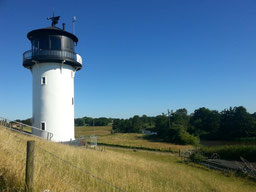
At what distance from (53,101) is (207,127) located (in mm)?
71600

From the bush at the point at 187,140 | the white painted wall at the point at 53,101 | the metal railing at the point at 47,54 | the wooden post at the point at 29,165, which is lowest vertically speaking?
the bush at the point at 187,140

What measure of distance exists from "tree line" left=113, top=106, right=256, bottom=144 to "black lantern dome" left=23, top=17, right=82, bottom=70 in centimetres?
4279

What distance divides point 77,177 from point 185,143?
4852 cm

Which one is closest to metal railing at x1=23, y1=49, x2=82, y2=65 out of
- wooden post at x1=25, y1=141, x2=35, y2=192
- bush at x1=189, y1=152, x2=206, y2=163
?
wooden post at x1=25, y1=141, x2=35, y2=192

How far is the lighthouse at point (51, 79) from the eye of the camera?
54.5 feet

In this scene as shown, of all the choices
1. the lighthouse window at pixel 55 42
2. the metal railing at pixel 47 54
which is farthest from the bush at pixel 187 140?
the lighthouse window at pixel 55 42

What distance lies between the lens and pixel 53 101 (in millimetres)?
16859

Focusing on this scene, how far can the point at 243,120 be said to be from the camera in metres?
66.2

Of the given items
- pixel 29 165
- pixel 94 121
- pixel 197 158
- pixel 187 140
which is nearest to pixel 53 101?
pixel 29 165

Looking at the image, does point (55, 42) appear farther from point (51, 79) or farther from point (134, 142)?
point (134, 142)

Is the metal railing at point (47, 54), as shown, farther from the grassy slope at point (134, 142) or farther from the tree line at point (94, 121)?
the tree line at point (94, 121)

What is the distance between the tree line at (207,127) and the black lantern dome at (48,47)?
42791 mm

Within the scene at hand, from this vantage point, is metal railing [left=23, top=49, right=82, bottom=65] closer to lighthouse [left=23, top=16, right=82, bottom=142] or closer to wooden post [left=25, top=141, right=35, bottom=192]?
lighthouse [left=23, top=16, right=82, bottom=142]

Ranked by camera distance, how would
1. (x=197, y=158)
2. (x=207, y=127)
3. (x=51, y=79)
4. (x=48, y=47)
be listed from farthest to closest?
1. (x=207, y=127)
2. (x=197, y=158)
3. (x=51, y=79)
4. (x=48, y=47)
